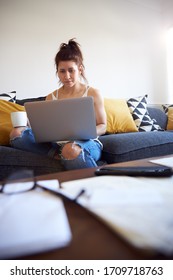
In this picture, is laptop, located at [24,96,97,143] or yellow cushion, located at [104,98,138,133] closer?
laptop, located at [24,96,97,143]

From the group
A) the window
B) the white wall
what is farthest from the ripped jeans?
the window

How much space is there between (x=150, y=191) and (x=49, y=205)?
0.57 feet

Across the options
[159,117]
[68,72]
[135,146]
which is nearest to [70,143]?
[135,146]

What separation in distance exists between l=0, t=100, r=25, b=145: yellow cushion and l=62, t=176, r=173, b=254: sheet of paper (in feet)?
2.87

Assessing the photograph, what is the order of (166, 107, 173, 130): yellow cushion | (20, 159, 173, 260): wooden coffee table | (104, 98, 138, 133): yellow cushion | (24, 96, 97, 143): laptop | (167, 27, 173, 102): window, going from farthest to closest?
(167, 27, 173, 102): window, (166, 107, 173, 130): yellow cushion, (104, 98, 138, 133): yellow cushion, (24, 96, 97, 143): laptop, (20, 159, 173, 260): wooden coffee table

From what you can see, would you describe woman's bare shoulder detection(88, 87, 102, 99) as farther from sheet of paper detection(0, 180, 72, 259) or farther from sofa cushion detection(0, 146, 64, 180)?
sheet of paper detection(0, 180, 72, 259)

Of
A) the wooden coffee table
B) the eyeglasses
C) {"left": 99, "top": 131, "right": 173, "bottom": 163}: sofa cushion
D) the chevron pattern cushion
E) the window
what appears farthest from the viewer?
the window

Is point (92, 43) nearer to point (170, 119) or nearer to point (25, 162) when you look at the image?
point (170, 119)

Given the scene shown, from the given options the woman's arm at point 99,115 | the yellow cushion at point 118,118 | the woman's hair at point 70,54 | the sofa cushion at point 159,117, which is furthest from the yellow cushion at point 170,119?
the woman's hair at point 70,54

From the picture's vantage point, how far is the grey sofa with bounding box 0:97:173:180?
1026 mm

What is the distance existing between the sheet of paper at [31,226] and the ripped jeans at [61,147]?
2.01 ft

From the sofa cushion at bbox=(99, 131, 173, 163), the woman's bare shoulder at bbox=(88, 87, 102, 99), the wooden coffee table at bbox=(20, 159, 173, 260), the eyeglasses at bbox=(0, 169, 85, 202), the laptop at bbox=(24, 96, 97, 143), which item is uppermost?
the woman's bare shoulder at bbox=(88, 87, 102, 99)

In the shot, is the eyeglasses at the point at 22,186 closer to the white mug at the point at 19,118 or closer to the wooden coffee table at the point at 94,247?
the wooden coffee table at the point at 94,247
